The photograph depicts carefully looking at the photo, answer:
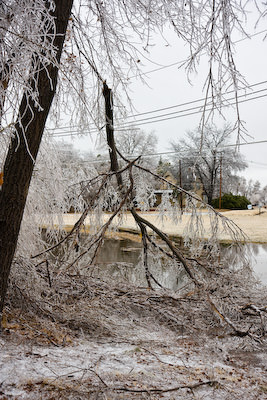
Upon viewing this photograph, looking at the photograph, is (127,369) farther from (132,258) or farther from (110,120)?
(132,258)

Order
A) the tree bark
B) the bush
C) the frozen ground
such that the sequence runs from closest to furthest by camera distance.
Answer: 1. the frozen ground
2. the tree bark
3. the bush

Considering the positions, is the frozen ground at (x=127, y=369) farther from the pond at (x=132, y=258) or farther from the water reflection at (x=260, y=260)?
the water reflection at (x=260, y=260)

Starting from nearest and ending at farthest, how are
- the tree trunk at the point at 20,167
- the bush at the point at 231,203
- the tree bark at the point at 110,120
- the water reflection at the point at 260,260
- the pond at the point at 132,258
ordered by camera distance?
the tree trunk at the point at 20,167
the tree bark at the point at 110,120
the pond at the point at 132,258
the water reflection at the point at 260,260
the bush at the point at 231,203

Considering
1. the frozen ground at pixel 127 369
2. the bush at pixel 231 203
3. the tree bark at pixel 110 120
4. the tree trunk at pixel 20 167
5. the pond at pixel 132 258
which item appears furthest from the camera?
the bush at pixel 231 203

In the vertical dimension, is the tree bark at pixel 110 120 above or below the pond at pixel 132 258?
above

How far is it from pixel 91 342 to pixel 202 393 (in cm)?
151

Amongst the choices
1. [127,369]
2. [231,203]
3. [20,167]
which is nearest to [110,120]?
[20,167]

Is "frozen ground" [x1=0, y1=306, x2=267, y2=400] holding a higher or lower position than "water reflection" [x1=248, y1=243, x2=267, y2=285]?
higher

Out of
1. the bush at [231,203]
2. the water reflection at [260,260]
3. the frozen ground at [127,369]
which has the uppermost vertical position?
the bush at [231,203]

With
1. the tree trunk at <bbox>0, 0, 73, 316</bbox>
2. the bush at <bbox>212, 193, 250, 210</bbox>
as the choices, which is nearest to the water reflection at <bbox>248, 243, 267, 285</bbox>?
the tree trunk at <bbox>0, 0, 73, 316</bbox>

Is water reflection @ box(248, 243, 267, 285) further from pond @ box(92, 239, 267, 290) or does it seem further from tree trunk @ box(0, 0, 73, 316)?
tree trunk @ box(0, 0, 73, 316)

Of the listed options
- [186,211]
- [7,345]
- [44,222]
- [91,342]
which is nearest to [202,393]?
[91,342]

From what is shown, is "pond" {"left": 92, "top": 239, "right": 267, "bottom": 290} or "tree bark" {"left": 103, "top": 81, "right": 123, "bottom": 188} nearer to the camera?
"tree bark" {"left": 103, "top": 81, "right": 123, "bottom": 188}

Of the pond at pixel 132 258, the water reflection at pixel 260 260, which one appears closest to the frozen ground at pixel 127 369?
the pond at pixel 132 258
